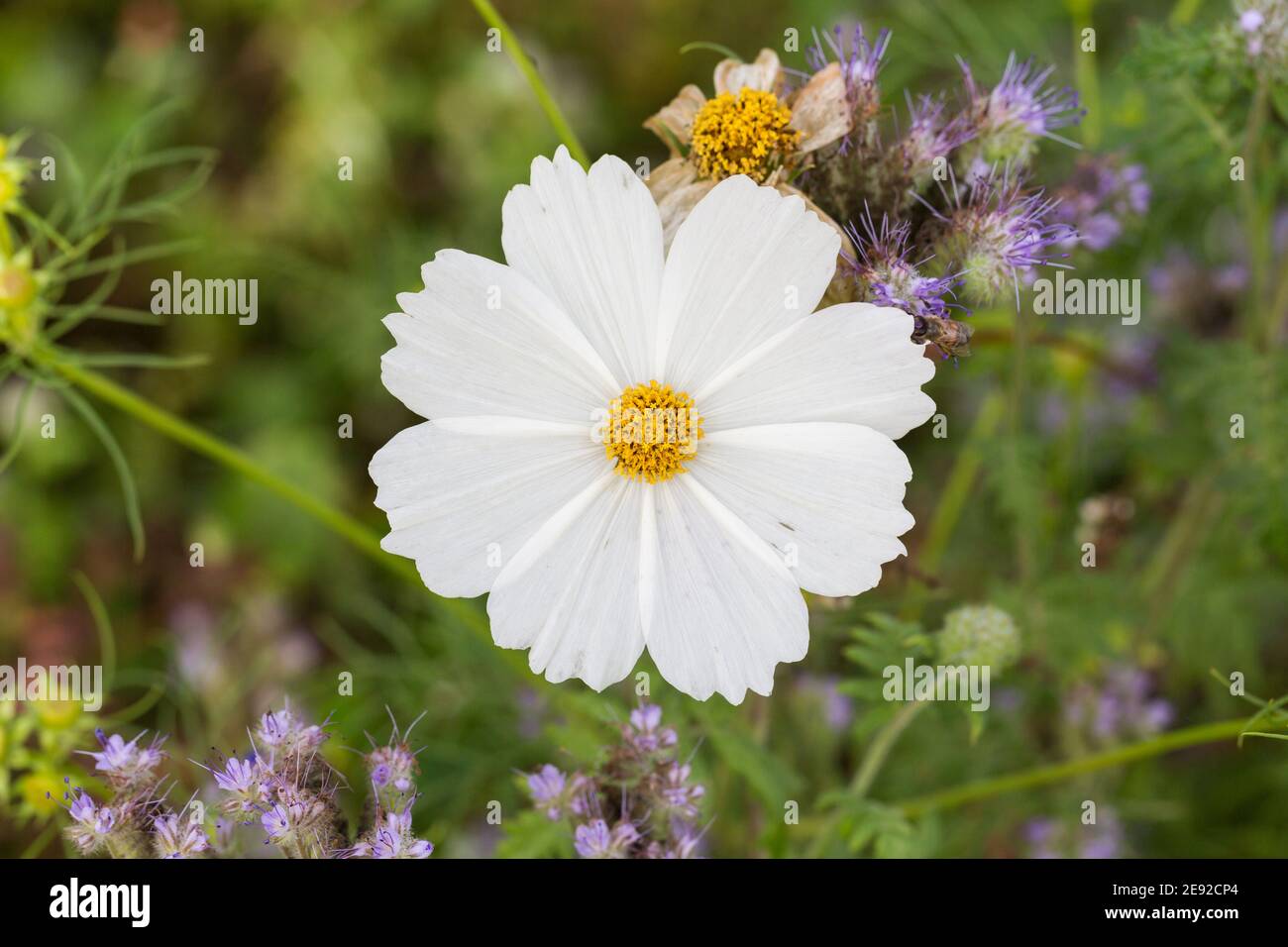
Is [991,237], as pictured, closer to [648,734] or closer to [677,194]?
[677,194]

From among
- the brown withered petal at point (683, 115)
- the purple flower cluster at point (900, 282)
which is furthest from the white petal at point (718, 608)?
the brown withered petal at point (683, 115)

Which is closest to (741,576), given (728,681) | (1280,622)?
(728,681)

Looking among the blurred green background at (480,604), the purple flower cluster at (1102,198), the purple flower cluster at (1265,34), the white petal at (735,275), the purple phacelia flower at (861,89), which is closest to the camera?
the white petal at (735,275)

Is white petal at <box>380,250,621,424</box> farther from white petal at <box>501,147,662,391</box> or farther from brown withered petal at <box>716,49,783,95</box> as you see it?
brown withered petal at <box>716,49,783,95</box>

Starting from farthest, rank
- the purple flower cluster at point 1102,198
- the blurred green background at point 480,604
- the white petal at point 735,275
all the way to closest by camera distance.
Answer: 1. the blurred green background at point 480,604
2. the purple flower cluster at point 1102,198
3. the white petal at point 735,275

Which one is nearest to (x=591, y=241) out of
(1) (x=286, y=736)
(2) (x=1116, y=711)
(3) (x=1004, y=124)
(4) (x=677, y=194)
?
(4) (x=677, y=194)

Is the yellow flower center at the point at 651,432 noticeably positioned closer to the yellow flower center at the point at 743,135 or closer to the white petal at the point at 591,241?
the white petal at the point at 591,241

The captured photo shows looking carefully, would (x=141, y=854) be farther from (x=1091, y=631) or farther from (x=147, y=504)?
(x=147, y=504)
